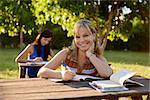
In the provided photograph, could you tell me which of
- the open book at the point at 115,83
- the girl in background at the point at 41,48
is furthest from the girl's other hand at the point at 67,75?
the girl in background at the point at 41,48

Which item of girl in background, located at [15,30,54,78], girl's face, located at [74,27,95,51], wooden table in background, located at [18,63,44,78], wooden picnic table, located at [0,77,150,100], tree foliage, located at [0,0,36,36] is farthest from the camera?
tree foliage, located at [0,0,36,36]

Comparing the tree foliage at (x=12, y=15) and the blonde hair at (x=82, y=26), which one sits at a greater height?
the tree foliage at (x=12, y=15)

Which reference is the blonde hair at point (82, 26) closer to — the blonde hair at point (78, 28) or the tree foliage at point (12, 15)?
the blonde hair at point (78, 28)

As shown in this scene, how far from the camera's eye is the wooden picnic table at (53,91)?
7.02 feet

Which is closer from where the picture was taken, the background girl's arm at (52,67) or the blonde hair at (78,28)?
the background girl's arm at (52,67)

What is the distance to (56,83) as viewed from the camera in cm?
257

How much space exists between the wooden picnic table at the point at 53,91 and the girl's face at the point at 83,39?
1.40 feet

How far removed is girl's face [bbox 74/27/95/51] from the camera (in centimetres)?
288

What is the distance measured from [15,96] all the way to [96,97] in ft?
1.70

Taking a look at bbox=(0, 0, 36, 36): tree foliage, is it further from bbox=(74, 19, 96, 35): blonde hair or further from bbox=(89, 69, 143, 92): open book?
bbox=(89, 69, 143, 92): open book

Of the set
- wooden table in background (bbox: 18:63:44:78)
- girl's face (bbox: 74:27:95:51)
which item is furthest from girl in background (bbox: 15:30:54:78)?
girl's face (bbox: 74:27:95:51)

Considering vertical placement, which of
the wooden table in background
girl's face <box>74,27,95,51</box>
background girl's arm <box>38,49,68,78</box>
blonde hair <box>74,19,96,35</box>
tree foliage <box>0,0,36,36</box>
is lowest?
the wooden table in background

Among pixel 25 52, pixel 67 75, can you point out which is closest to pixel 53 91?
pixel 67 75

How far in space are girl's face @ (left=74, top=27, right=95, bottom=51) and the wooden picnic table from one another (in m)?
0.43
